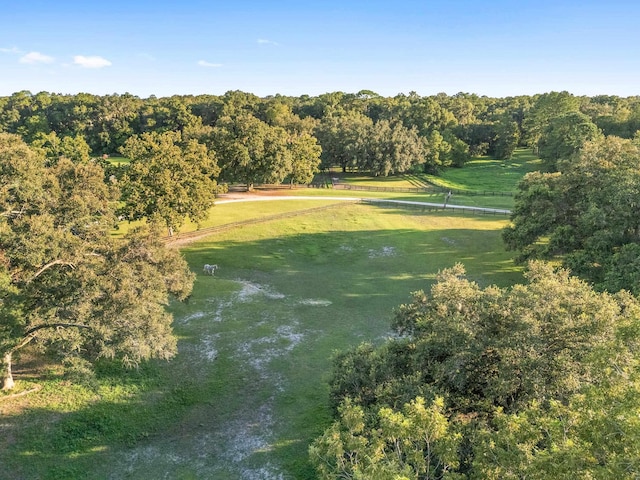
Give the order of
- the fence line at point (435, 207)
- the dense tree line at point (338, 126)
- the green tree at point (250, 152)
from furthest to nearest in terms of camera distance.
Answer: the dense tree line at point (338, 126) < the green tree at point (250, 152) < the fence line at point (435, 207)

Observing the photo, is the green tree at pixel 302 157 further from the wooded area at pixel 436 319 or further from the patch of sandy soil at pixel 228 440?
the patch of sandy soil at pixel 228 440

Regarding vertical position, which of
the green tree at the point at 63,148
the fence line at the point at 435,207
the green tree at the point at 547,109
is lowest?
the fence line at the point at 435,207

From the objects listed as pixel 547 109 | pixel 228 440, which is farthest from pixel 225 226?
pixel 547 109

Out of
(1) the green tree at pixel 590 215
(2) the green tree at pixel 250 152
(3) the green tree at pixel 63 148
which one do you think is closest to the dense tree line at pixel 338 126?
(2) the green tree at pixel 250 152

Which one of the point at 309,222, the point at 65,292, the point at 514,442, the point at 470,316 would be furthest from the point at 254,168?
the point at 514,442

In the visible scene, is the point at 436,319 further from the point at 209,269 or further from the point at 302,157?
the point at 302,157

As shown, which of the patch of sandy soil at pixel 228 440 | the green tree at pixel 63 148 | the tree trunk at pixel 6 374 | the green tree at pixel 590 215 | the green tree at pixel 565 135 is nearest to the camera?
the patch of sandy soil at pixel 228 440

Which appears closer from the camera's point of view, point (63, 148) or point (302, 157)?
point (63, 148)
